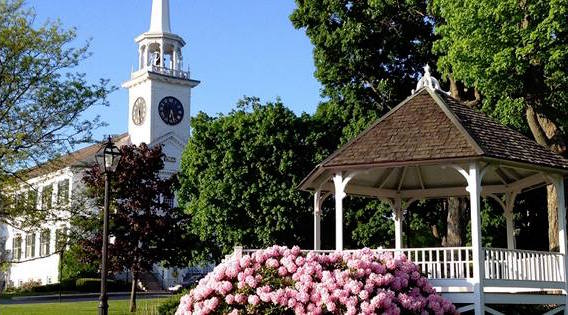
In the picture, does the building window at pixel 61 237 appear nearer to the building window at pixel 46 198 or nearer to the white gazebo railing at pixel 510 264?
the building window at pixel 46 198

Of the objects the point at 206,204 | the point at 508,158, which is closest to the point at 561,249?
the point at 508,158

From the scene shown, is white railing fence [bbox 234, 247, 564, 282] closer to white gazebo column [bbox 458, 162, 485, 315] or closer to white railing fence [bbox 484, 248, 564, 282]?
white railing fence [bbox 484, 248, 564, 282]

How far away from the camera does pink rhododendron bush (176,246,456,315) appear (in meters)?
14.1

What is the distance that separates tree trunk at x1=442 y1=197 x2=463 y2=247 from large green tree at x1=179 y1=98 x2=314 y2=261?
7.15 meters

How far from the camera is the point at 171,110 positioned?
7419cm

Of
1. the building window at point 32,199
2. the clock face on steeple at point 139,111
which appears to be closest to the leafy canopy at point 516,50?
the building window at point 32,199

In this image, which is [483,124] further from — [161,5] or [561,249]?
[161,5]

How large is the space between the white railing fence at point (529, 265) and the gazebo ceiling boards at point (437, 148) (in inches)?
81.5

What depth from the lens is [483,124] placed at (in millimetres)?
20719

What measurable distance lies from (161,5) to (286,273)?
61.6 meters

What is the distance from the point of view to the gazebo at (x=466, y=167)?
18422 millimetres

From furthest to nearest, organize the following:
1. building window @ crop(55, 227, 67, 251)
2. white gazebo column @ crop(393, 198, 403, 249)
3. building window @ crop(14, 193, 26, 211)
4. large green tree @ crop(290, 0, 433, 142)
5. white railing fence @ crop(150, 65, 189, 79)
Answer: white railing fence @ crop(150, 65, 189, 79)
large green tree @ crop(290, 0, 433, 142)
white gazebo column @ crop(393, 198, 403, 249)
building window @ crop(55, 227, 67, 251)
building window @ crop(14, 193, 26, 211)

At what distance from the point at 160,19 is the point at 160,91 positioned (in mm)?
6566

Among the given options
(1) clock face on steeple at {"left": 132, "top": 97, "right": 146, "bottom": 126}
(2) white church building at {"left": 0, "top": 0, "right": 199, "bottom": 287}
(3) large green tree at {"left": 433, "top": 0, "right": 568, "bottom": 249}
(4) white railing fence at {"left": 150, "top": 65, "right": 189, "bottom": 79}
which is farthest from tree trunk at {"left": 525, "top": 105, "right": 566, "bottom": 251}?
(1) clock face on steeple at {"left": 132, "top": 97, "right": 146, "bottom": 126}
